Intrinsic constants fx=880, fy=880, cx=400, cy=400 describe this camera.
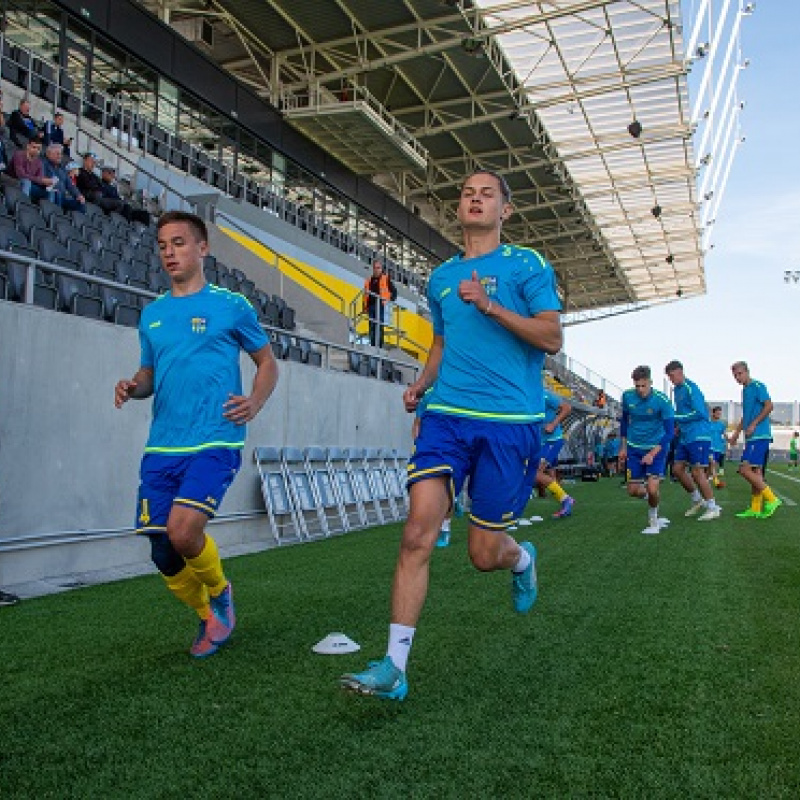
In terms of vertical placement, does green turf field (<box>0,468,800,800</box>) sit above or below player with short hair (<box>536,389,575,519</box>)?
below

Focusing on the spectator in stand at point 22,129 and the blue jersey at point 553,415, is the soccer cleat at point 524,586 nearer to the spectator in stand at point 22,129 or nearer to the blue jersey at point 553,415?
the blue jersey at point 553,415

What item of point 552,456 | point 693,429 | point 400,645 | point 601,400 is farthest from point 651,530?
point 601,400

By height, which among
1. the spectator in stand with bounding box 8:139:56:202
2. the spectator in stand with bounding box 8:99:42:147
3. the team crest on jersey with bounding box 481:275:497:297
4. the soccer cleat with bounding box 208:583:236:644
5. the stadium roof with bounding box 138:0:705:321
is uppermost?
the stadium roof with bounding box 138:0:705:321

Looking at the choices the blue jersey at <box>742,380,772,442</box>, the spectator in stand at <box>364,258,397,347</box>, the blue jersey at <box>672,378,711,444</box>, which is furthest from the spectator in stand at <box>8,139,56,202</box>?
the blue jersey at <box>742,380,772,442</box>

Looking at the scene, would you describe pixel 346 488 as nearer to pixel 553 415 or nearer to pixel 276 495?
pixel 276 495

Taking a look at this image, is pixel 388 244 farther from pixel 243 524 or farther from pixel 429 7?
pixel 243 524

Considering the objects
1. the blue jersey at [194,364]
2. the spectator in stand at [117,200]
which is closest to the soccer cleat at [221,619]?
the blue jersey at [194,364]

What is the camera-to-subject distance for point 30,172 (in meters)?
10.7

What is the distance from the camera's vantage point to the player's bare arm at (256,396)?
161 inches

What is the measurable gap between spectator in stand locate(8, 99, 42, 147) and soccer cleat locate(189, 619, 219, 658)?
9753mm

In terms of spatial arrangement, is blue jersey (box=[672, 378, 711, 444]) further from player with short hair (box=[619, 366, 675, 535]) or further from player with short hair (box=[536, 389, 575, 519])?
player with short hair (box=[536, 389, 575, 519])

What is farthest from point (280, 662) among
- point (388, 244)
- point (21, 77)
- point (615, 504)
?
point (388, 244)

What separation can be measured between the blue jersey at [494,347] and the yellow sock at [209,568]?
4.33ft

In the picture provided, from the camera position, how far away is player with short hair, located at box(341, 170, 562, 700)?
352 cm
